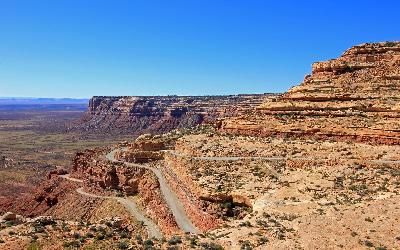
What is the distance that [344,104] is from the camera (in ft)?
171

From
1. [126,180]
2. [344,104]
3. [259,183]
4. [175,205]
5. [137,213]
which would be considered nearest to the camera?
[259,183]

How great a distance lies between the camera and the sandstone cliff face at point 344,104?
156 ft

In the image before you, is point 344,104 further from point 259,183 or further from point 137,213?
point 137,213

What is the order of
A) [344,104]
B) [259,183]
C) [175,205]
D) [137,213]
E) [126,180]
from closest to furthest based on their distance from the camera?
1. [259,183]
2. [175,205]
3. [137,213]
4. [344,104]
5. [126,180]

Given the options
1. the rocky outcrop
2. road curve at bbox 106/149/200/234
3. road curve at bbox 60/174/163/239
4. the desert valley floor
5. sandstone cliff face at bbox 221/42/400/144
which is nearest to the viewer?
the desert valley floor

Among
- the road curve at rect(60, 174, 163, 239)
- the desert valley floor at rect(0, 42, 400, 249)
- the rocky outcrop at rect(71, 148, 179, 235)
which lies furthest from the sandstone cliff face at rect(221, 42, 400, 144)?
the road curve at rect(60, 174, 163, 239)

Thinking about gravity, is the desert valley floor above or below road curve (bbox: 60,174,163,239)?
above

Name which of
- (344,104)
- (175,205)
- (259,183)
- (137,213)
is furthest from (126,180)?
(344,104)

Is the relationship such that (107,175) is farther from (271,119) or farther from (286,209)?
(286,209)

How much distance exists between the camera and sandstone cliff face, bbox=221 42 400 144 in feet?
156

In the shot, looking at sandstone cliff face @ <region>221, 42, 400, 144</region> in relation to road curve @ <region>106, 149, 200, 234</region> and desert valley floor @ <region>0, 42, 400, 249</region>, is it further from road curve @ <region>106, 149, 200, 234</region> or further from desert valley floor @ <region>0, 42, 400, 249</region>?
road curve @ <region>106, 149, 200, 234</region>

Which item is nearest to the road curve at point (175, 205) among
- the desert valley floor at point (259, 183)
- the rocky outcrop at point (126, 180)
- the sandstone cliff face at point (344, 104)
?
the desert valley floor at point (259, 183)

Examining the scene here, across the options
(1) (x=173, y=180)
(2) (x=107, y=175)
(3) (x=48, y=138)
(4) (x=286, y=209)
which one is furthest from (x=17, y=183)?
(3) (x=48, y=138)

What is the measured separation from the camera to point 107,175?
56.2 meters
